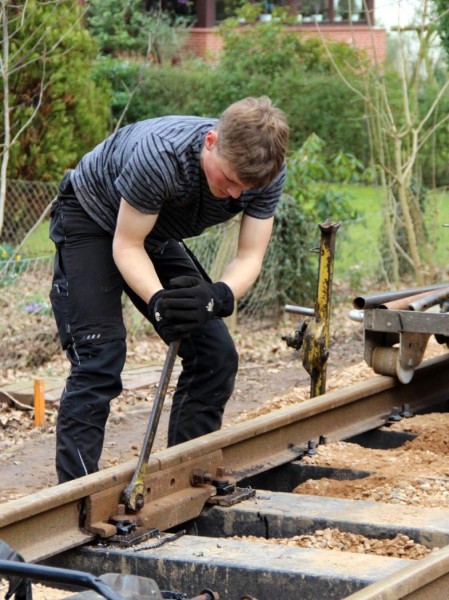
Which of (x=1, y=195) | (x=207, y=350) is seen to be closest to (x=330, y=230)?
(x=207, y=350)

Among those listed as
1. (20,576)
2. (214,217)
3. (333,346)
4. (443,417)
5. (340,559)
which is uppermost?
(214,217)

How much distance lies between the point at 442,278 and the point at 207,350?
8.32 metres

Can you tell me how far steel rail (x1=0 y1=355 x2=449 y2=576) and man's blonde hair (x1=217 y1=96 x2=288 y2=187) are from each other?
1242 millimetres

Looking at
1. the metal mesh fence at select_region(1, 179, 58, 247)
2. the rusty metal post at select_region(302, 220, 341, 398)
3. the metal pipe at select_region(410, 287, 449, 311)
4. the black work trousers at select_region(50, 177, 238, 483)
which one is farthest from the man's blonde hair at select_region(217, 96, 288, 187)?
the metal mesh fence at select_region(1, 179, 58, 247)

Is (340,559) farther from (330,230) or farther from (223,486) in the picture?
(330,230)

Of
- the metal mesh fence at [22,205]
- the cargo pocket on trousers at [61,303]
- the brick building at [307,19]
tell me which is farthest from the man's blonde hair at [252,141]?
the brick building at [307,19]

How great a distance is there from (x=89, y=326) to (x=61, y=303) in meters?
0.21

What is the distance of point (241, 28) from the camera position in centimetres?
2805

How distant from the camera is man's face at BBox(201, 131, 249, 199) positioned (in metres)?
4.24

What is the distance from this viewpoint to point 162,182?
14.5ft

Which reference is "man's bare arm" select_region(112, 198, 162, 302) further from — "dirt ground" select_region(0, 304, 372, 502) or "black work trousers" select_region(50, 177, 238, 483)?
Result: "dirt ground" select_region(0, 304, 372, 502)

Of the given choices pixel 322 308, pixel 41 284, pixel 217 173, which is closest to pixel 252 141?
pixel 217 173

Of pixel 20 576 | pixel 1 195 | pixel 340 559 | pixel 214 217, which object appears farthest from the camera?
pixel 1 195

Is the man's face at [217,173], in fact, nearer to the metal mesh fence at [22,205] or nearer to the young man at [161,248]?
the young man at [161,248]
